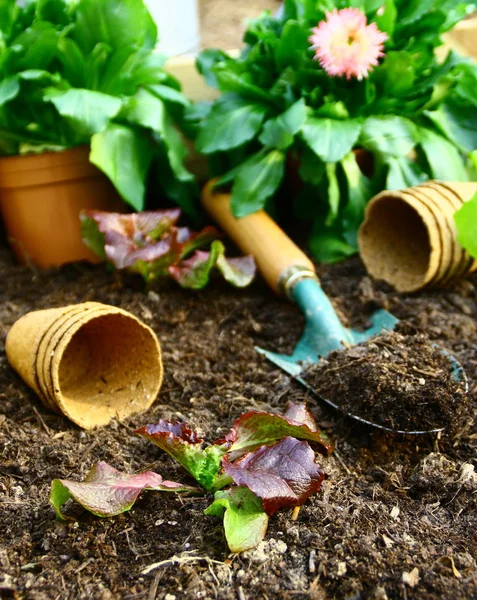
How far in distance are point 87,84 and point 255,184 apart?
75 cm

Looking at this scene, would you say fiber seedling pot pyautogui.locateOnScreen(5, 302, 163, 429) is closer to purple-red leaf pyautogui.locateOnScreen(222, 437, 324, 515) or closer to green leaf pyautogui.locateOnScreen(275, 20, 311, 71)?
purple-red leaf pyautogui.locateOnScreen(222, 437, 324, 515)

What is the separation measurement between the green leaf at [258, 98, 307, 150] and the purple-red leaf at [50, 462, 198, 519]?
1445 mm

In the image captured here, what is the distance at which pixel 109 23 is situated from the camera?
8.02ft

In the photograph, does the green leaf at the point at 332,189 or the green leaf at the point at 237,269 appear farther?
the green leaf at the point at 332,189

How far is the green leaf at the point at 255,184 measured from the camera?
2566mm

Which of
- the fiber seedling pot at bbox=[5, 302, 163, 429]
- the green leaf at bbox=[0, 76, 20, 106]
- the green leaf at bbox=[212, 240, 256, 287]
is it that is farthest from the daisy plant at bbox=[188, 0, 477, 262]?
the fiber seedling pot at bbox=[5, 302, 163, 429]

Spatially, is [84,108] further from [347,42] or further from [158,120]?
[347,42]

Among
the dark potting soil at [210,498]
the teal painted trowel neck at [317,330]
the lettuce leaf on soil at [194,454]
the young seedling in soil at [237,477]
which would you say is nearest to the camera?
the dark potting soil at [210,498]

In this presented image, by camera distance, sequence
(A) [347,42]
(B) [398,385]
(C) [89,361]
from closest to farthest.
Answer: (B) [398,385], (C) [89,361], (A) [347,42]

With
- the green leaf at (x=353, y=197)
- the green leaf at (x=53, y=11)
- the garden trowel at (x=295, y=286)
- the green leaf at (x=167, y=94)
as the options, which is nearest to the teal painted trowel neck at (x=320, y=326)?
the garden trowel at (x=295, y=286)

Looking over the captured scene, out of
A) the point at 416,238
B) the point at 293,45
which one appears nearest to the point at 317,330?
the point at 416,238

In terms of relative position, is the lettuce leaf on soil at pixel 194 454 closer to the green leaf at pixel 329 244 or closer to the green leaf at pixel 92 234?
the green leaf at pixel 92 234

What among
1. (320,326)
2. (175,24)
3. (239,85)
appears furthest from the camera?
(175,24)

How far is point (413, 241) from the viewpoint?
2.56m
